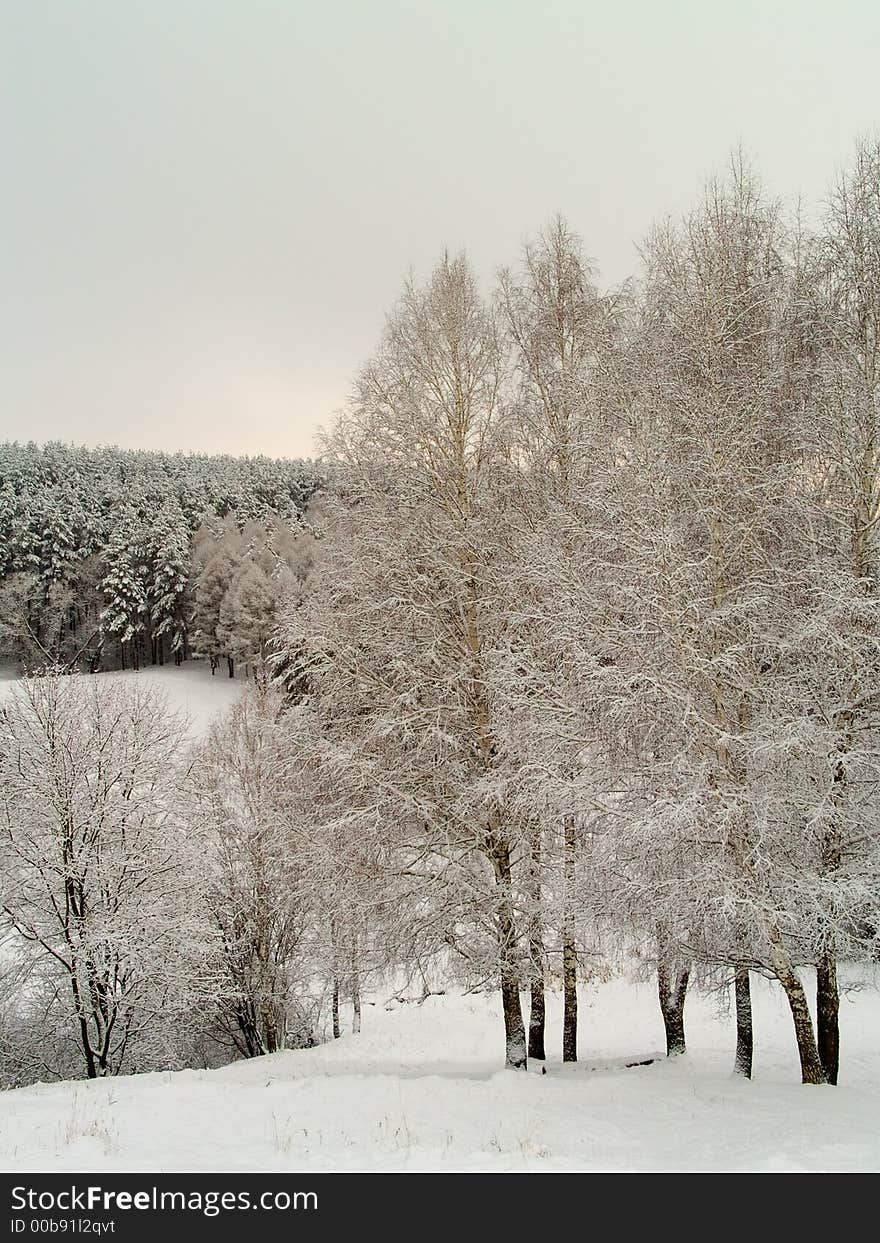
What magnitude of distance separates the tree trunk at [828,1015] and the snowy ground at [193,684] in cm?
4179

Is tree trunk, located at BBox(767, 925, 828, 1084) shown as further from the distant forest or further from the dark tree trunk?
the distant forest

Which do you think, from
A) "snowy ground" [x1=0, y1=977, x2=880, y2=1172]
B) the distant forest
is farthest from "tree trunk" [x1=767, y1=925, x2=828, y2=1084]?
the distant forest

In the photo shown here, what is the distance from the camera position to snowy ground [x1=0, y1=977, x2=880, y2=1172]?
5195 mm

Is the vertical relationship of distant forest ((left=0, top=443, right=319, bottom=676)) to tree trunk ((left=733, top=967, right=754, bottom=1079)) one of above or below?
above

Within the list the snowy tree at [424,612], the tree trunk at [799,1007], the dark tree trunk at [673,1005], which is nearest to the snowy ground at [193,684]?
the dark tree trunk at [673,1005]

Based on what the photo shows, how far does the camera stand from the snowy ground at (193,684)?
1962 inches

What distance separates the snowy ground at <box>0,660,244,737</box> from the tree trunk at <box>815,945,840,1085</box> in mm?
41788

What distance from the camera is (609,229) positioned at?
12.4 m

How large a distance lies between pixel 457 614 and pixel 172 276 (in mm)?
31080

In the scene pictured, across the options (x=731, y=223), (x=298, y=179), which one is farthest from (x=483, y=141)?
(x=731, y=223)

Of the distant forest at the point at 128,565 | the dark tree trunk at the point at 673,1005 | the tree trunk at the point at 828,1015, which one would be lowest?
the dark tree trunk at the point at 673,1005

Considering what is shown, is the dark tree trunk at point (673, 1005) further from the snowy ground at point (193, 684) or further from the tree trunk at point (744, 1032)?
the snowy ground at point (193, 684)

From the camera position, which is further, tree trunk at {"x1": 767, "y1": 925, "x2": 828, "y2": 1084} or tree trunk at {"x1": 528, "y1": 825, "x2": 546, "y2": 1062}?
tree trunk at {"x1": 528, "y1": 825, "x2": 546, "y2": 1062}

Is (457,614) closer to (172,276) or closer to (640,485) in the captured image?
(640,485)
